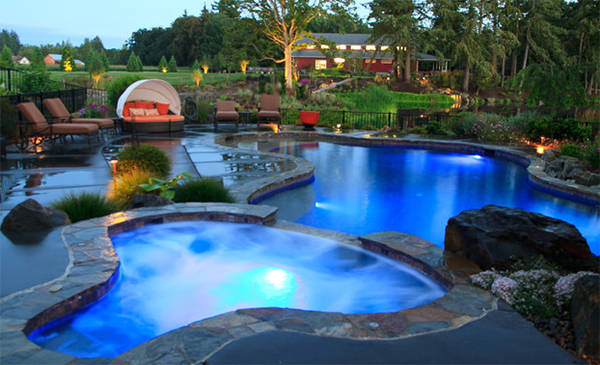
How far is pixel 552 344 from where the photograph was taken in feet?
9.76

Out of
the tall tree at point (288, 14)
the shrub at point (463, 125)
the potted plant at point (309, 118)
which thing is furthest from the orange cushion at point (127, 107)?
the tall tree at point (288, 14)

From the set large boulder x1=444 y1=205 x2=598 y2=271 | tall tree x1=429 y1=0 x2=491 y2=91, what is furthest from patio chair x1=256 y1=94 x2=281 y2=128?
tall tree x1=429 y1=0 x2=491 y2=91

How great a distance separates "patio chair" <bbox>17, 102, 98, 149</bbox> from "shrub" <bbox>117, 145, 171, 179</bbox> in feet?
11.5

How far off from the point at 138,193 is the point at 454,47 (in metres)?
37.4

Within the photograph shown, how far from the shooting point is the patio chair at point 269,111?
54.0 ft

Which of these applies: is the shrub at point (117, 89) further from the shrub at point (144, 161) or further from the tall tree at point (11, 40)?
the tall tree at point (11, 40)

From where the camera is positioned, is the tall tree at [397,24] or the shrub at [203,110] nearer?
the shrub at [203,110]

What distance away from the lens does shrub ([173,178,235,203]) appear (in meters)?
6.70

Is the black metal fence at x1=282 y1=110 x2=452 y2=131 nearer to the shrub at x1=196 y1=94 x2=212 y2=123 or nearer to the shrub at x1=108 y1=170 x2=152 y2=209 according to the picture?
the shrub at x1=196 y1=94 x2=212 y2=123

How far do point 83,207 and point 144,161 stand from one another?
2.30 m

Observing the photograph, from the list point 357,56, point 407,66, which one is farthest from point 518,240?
point 357,56

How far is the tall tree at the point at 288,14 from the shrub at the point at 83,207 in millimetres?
26626

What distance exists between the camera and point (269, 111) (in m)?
16.7

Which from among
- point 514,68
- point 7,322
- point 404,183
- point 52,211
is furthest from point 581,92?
point 514,68
